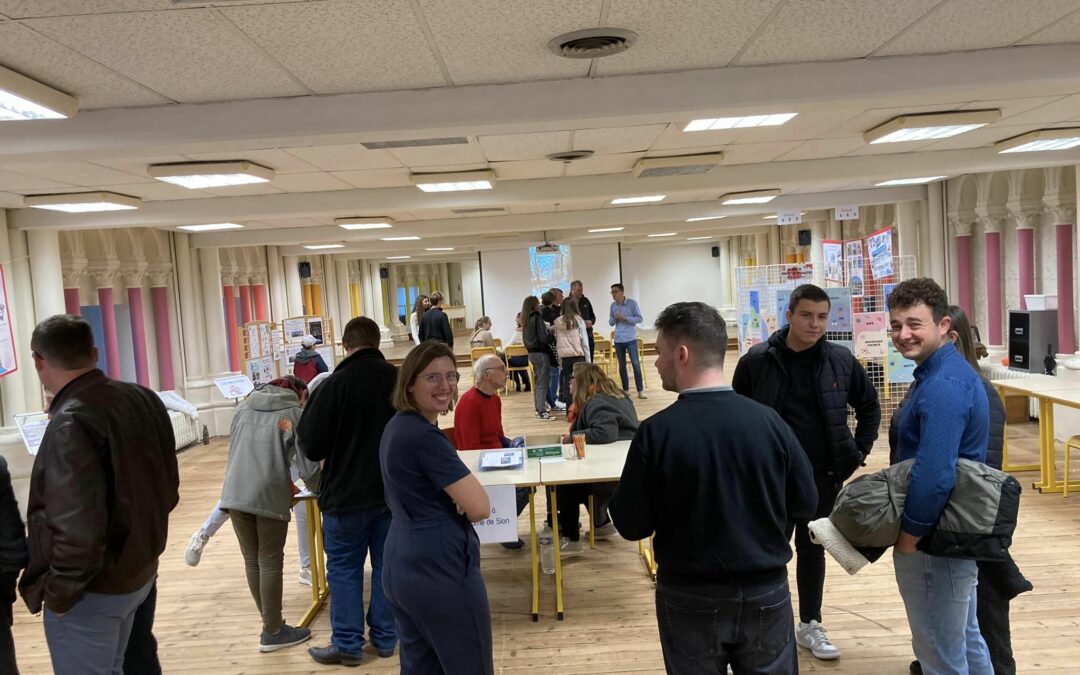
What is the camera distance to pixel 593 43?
3.02 meters

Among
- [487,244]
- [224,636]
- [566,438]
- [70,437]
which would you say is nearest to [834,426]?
[566,438]

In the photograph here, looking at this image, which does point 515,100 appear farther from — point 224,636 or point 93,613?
point 224,636

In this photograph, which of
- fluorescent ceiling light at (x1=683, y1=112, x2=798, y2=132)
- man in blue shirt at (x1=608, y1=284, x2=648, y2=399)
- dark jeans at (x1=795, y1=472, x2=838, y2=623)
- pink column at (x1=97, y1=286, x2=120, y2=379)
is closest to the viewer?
dark jeans at (x1=795, y1=472, x2=838, y2=623)

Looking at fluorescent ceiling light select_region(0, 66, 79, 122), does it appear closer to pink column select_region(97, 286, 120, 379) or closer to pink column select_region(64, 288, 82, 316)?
pink column select_region(64, 288, 82, 316)

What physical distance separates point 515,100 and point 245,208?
179 inches

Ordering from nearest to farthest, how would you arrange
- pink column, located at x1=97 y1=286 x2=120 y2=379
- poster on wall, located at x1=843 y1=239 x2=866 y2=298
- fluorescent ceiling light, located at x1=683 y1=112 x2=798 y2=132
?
fluorescent ceiling light, located at x1=683 y1=112 x2=798 y2=132, pink column, located at x1=97 y1=286 x2=120 y2=379, poster on wall, located at x1=843 y1=239 x2=866 y2=298

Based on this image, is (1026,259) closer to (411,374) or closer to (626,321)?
(626,321)

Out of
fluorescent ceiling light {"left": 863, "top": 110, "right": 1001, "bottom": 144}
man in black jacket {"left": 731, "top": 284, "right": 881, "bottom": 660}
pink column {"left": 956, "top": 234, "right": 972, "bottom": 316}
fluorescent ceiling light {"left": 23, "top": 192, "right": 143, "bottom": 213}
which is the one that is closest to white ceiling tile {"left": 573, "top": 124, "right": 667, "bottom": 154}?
fluorescent ceiling light {"left": 863, "top": 110, "right": 1001, "bottom": 144}

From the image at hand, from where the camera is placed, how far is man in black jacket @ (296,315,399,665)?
140 inches

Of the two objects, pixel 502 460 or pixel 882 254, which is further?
pixel 882 254

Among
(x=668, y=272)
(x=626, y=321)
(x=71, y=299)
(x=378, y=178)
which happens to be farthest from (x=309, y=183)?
(x=668, y=272)

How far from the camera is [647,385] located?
12.9 m

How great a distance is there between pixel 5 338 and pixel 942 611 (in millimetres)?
7170

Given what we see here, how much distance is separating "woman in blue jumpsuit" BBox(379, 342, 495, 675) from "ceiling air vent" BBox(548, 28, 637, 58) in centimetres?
145
